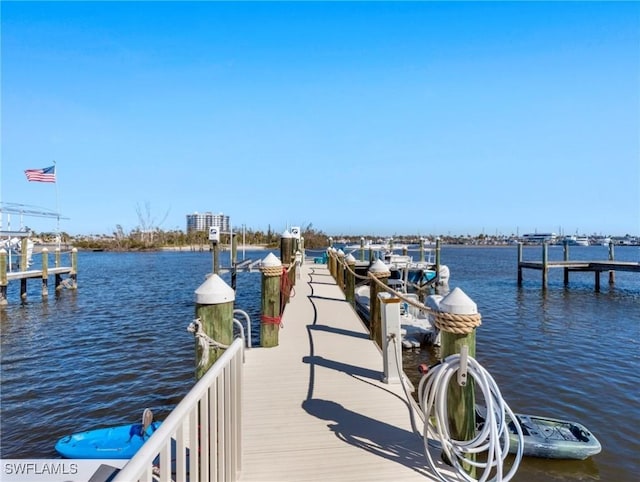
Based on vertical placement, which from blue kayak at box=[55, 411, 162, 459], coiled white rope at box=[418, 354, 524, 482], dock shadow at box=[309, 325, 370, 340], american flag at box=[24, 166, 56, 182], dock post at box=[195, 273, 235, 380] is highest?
american flag at box=[24, 166, 56, 182]

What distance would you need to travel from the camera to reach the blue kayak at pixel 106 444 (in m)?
4.23

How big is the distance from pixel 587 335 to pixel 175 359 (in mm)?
13487

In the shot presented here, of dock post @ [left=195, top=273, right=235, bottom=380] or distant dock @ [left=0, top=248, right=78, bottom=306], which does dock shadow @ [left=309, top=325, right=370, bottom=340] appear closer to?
dock post @ [left=195, top=273, right=235, bottom=380]

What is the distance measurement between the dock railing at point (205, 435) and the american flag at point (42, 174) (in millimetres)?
26286

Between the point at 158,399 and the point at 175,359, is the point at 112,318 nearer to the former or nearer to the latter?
the point at 175,359

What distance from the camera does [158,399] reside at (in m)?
7.16

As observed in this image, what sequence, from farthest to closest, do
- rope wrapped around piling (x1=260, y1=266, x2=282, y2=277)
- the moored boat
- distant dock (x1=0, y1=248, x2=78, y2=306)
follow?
distant dock (x1=0, y1=248, x2=78, y2=306) → rope wrapped around piling (x1=260, y1=266, x2=282, y2=277) → the moored boat

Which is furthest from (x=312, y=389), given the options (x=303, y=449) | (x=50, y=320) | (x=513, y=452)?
(x=50, y=320)

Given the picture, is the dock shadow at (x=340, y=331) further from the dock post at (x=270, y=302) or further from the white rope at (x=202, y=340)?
the white rope at (x=202, y=340)

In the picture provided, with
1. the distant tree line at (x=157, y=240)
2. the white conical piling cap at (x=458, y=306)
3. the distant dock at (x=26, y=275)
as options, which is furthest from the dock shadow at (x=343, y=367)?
the distant tree line at (x=157, y=240)

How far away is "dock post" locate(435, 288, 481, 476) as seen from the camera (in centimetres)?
284

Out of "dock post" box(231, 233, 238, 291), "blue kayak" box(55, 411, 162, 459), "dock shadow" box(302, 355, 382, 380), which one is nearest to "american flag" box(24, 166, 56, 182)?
"dock post" box(231, 233, 238, 291)

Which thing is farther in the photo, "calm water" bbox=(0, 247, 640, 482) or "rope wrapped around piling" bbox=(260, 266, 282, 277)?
"calm water" bbox=(0, 247, 640, 482)

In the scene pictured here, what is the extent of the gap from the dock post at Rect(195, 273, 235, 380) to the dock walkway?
2.33ft
